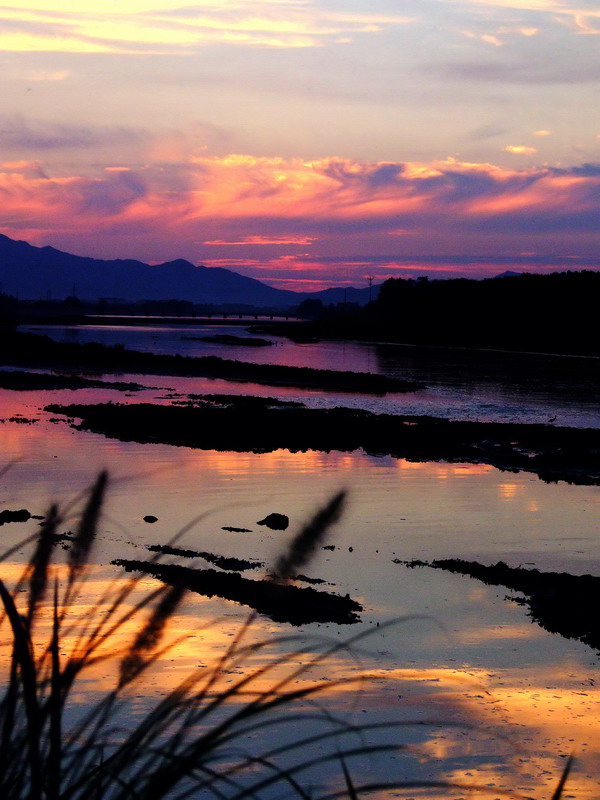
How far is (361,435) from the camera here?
37.6m

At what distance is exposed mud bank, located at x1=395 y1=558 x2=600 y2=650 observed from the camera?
1430 centimetres

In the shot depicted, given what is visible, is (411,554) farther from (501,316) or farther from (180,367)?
(501,316)

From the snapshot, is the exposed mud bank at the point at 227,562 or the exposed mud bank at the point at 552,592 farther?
the exposed mud bank at the point at 227,562

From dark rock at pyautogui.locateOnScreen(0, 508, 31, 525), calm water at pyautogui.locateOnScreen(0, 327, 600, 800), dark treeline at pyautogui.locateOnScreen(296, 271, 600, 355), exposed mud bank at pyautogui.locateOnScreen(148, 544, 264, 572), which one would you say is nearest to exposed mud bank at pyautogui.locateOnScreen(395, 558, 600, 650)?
calm water at pyautogui.locateOnScreen(0, 327, 600, 800)

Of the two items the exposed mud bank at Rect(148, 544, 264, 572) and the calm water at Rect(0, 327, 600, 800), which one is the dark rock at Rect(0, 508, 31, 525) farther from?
the exposed mud bank at Rect(148, 544, 264, 572)

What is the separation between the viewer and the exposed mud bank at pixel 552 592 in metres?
14.3

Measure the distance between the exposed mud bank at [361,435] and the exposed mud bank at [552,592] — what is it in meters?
12.4

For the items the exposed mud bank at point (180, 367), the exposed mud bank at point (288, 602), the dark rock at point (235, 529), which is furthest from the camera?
the exposed mud bank at point (180, 367)

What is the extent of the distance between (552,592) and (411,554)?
3560mm

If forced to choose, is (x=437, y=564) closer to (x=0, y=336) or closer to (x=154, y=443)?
(x=154, y=443)

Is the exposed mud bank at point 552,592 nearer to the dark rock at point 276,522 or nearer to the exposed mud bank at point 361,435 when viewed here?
the dark rock at point 276,522

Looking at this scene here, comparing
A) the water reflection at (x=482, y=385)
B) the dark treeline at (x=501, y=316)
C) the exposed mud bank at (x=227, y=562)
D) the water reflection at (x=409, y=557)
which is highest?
the dark treeline at (x=501, y=316)

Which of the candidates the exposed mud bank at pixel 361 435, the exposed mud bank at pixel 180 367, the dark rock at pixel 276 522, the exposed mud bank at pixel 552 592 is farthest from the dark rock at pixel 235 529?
the exposed mud bank at pixel 180 367

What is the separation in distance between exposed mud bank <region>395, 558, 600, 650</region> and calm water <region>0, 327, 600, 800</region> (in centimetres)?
30
